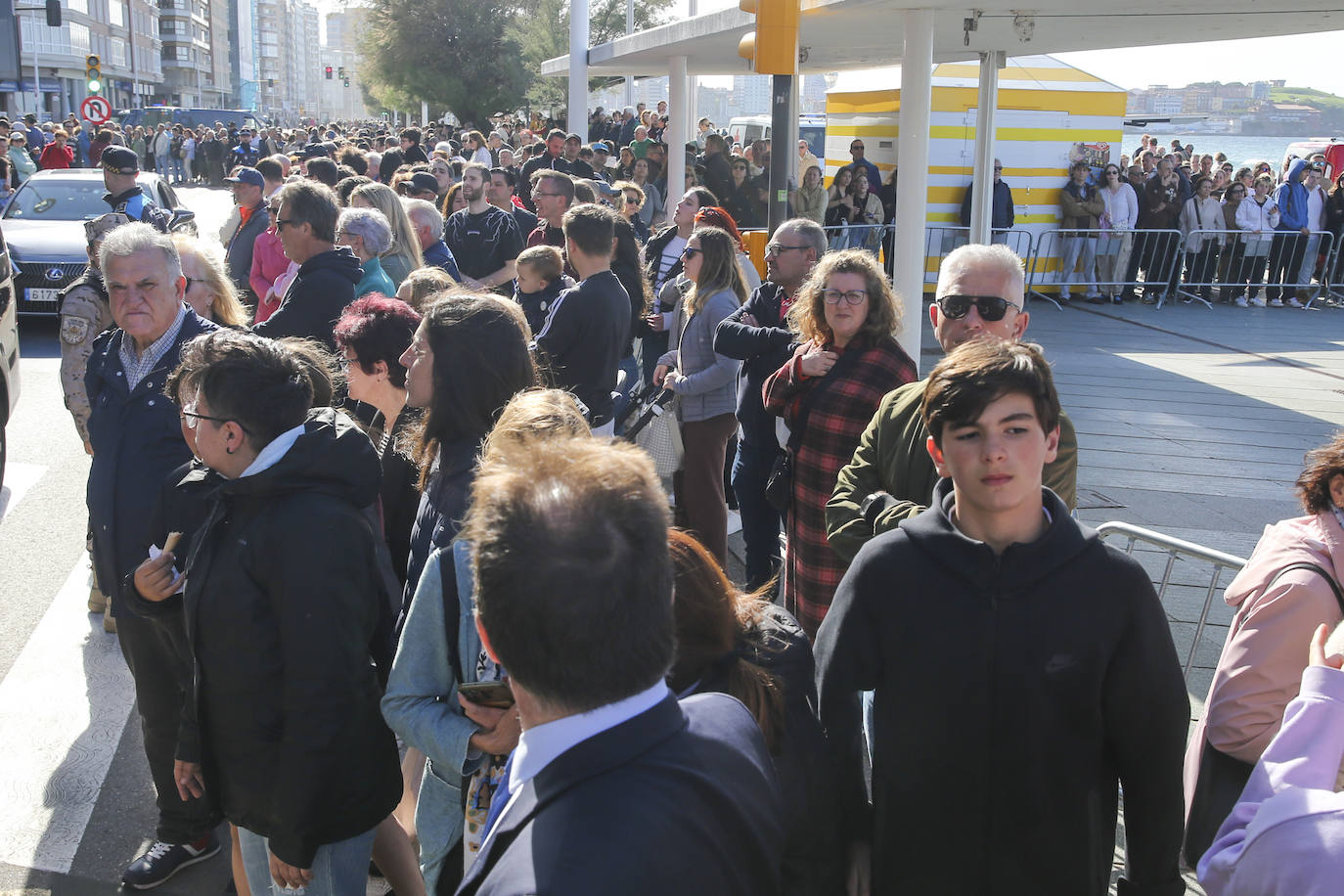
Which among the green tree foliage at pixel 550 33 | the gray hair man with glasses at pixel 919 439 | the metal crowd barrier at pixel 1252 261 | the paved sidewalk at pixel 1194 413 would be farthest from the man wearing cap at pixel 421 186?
the green tree foliage at pixel 550 33

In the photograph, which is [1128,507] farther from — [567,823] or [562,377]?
[567,823]

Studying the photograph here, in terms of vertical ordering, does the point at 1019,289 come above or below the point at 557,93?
below

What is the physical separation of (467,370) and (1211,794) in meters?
2.19

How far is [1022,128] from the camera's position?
1688cm

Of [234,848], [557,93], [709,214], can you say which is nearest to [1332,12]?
[709,214]

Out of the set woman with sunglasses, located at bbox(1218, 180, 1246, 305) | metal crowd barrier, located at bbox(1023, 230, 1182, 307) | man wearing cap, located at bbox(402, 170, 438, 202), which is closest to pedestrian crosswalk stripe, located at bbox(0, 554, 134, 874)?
man wearing cap, located at bbox(402, 170, 438, 202)

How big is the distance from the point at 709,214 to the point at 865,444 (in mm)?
3966

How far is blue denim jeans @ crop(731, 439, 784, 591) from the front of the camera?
5.04 meters

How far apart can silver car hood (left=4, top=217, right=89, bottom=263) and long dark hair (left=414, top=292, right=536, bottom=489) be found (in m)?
11.0

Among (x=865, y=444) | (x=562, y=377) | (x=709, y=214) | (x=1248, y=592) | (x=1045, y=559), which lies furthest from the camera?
(x=709, y=214)

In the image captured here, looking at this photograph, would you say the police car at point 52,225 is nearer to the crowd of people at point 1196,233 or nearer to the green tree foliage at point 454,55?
the crowd of people at point 1196,233

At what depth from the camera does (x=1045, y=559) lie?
2234mm

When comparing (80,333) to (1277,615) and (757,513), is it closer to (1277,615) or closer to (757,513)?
(757,513)

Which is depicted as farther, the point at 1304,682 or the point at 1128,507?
the point at 1128,507
